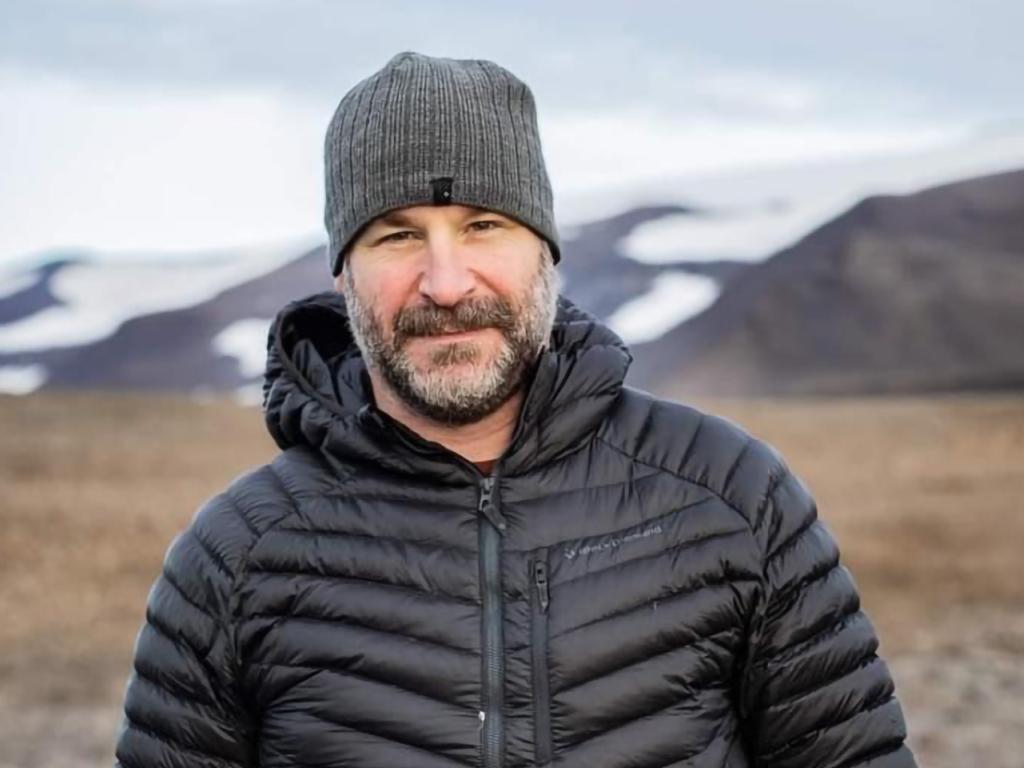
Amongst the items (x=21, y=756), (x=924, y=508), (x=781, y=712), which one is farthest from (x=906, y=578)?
(x=781, y=712)

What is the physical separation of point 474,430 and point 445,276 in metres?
0.22

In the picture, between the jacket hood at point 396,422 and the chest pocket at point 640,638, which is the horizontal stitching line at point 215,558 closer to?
the jacket hood at point 396,422

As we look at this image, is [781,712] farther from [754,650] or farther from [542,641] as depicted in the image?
[542,641]

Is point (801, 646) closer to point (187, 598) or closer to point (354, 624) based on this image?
point (354, 624)

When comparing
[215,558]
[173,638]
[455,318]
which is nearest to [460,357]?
[455,318]

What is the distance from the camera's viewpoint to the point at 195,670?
184cm

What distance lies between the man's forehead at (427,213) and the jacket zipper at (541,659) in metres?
0.45

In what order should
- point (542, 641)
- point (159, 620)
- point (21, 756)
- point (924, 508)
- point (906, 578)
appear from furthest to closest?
1. point (924, 508)
2. point (906, 578)
3. point (21, 756)
4. point (159, 620)
5. point (542, 641)

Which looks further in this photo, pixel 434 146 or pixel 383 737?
pixel 434 146

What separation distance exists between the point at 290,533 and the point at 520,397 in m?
0.35

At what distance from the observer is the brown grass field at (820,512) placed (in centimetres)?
780

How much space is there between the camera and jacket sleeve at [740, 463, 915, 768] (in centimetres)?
178

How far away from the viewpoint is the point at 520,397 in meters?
1.92

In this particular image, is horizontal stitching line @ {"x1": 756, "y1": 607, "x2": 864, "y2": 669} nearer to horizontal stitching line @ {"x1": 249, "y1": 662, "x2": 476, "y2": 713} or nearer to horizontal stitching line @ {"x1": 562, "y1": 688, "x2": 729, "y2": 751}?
horizontal stitching line @ {"x1": 562, "y1": 688, "x2": 729, "y2": 751}
